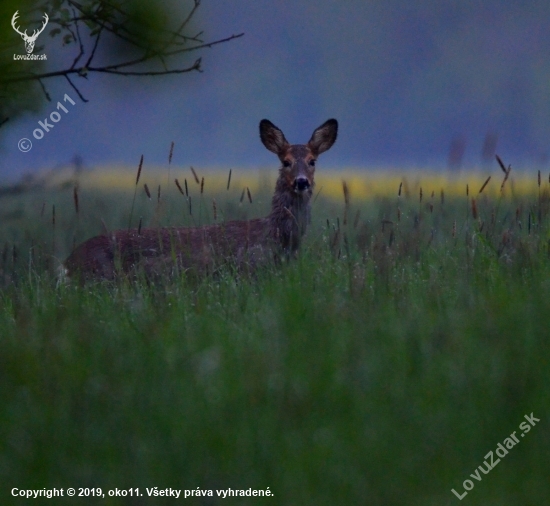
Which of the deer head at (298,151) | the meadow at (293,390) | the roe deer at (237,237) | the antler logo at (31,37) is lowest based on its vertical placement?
the meadow at (293,390)

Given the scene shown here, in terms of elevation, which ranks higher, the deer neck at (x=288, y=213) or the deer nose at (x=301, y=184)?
the deer nose at (x=301, y=184)

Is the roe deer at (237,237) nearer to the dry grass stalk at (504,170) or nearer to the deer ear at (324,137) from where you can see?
the deer ear at (324,137)

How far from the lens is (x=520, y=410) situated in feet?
13.4

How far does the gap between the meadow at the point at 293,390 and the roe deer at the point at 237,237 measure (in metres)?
1.65

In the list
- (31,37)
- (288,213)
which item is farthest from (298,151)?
(31,37)

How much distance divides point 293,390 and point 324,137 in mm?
5262

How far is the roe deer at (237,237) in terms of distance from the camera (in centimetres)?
805

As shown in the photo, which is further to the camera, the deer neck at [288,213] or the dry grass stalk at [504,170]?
the deer neck at [288,213]

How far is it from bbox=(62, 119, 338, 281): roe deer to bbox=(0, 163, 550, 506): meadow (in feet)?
5.42

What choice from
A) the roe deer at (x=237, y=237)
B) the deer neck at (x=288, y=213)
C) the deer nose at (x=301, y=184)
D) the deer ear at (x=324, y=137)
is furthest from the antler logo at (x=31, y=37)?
the deer ear at (x=324, y=137)

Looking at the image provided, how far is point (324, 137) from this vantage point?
9.20 m

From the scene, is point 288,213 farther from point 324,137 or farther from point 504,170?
point 504,170

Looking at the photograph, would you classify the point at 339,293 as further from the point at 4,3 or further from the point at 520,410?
the point at 4,3

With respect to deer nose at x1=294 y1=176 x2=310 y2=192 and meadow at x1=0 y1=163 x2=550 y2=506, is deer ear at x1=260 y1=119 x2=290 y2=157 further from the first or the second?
meadow at x1=0 y1=163 x2=550 y2=506
